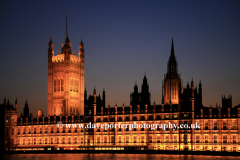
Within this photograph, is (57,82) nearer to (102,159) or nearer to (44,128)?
(44,128)

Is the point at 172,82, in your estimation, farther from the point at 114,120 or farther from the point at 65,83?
the point at 65,83

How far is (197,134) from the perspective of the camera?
12912cm

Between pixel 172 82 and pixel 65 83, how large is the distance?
131ft

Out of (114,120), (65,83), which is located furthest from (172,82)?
(65,83)

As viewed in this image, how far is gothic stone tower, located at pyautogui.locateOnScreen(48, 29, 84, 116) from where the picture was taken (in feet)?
538

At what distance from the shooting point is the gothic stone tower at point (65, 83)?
164 metres

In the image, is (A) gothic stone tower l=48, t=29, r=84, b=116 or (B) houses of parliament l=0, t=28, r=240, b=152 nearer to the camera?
(B) houses of parliament l=0, t=28, r=240, b=152

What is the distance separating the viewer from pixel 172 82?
6467 inches

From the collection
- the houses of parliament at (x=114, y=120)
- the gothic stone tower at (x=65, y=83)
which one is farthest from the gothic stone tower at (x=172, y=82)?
the gothic stone tower at (x=65, y=83)

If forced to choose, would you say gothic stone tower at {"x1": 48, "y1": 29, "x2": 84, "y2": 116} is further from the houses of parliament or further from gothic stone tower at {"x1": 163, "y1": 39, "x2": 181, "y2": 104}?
gothic stone tower at {"x1": 163, "y1": 39, "x2": 181, "y2": 104}

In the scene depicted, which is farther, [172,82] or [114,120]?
[172,82]

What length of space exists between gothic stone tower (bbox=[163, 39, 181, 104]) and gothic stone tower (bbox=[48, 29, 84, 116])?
32.3 m

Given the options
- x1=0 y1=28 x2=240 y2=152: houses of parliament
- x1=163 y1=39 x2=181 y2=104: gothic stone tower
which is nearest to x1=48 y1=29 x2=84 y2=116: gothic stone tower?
x1=0 y1=28 x2=240 y2=152: houses of parliament

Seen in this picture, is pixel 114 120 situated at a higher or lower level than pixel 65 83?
lower
